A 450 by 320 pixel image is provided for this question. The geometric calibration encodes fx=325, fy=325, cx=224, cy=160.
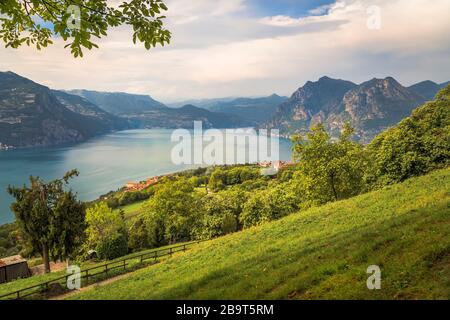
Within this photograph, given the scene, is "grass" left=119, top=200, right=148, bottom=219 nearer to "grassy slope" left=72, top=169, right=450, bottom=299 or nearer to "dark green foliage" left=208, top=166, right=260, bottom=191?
"dark green foliage" left=208, top=166, right=260, bottom=191

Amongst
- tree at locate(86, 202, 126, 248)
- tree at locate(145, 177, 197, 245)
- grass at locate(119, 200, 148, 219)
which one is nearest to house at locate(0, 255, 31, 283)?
tree at locate(86, 202, 126, 248)

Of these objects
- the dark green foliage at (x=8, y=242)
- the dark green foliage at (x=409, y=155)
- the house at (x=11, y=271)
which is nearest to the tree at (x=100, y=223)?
the house at (x=11, y=271)

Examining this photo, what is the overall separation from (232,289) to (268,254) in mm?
5264

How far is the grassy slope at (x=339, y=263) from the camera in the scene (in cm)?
792

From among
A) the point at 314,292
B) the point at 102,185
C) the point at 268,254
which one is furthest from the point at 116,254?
the point at 102,185

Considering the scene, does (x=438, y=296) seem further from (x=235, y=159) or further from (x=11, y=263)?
(x=235, y=159)

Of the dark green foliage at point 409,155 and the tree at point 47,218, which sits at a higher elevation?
the dark green foliage at point 409,155

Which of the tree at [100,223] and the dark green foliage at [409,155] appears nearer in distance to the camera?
the dark green foliage at [409,155]

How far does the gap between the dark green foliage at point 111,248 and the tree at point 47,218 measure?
746cm

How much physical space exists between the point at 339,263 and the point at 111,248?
36029mm

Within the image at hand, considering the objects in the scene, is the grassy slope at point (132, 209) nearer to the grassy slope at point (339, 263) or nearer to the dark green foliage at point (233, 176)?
the dark green foliage at point (233, 176)

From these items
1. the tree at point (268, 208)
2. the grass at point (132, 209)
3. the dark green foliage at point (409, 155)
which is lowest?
the grass at point (132, 209)

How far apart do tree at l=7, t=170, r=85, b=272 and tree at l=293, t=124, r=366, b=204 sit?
930 inches

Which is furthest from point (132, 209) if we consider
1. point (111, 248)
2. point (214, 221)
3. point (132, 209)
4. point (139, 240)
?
point (111, 248)
